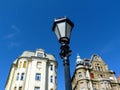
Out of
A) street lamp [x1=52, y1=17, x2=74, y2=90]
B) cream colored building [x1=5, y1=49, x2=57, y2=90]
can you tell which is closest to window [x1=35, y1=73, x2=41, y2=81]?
cream colored building [x1=5, y1=49, x2=57, y2=90]

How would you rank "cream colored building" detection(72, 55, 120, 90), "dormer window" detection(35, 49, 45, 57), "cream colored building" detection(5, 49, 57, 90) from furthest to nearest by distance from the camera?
1. "cream colored building" detection(72, 55, 120, 90)
2. "dormer window" detection(35, 49, 45, 57)
3. "cream colored building" detection(5, 49, 57, 90)

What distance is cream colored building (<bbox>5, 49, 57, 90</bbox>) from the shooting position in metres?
34.4

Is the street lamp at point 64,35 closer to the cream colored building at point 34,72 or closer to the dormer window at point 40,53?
the cream colored building at point 34,72

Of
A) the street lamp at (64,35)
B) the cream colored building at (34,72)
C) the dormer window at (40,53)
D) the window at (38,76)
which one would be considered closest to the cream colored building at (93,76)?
the cream colored building at (34,72)

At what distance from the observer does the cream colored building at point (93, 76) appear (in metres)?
48.1

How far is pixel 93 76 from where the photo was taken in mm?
51062

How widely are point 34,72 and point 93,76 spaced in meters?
21.9

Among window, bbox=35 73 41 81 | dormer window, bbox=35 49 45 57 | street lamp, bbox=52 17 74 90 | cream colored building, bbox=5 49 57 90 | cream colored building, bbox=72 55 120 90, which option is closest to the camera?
street lamp, bbox=52 17 74 90

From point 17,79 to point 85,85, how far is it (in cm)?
2061

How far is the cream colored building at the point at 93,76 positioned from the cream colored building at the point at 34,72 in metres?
12.7

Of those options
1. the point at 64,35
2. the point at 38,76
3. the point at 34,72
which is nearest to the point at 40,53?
the point at 34,72

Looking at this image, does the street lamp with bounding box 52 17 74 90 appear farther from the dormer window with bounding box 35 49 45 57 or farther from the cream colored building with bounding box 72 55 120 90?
the cream colored building with bounding box 72 55 120 90

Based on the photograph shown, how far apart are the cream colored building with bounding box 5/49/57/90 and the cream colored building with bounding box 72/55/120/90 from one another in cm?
1266

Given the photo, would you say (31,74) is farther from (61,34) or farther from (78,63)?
(61,34)
